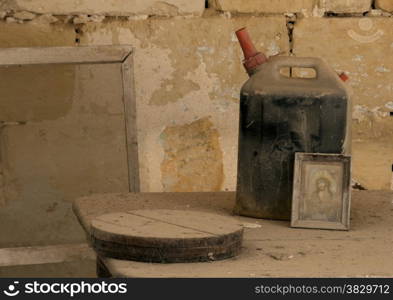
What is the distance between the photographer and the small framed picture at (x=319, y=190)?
7.70 ft

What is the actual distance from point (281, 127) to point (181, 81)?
110 cm

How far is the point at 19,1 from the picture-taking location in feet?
10.7

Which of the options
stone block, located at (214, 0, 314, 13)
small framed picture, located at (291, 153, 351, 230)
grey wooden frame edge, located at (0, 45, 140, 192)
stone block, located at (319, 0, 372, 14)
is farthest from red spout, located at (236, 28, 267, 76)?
stone block, located at (319, 0, 372, 14)

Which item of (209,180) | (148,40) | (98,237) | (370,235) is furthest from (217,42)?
(98,237)

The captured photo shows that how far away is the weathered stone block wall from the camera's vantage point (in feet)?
10.8

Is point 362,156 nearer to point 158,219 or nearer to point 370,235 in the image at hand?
point 370,235

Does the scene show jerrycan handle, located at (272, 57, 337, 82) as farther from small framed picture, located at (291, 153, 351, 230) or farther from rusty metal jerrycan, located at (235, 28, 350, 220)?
small framed picture, located at (291, 153, 351, 230)

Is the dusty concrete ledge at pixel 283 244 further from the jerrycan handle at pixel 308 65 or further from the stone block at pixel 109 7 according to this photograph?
the stone block at pixel 109 7

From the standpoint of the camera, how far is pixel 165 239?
1.94 m

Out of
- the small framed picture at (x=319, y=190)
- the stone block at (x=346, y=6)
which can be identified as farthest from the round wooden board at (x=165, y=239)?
the stone block at (x=346, y=6)

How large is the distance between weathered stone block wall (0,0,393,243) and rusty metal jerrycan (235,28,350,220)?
3.23 ft

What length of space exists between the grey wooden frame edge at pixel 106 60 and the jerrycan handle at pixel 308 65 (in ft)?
3.09

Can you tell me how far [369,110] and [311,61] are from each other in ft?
3.93

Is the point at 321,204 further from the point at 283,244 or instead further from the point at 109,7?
the point at 109,7
